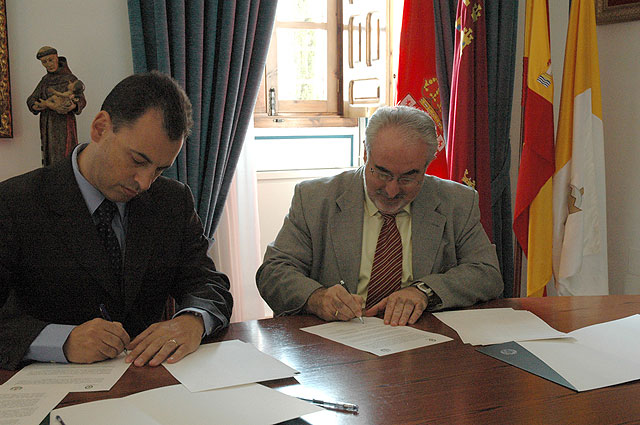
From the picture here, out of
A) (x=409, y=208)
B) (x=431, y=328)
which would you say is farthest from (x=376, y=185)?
(x=431, y=328)

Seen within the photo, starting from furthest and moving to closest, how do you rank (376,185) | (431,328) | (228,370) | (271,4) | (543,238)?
(543,238)
(271,4)
(376,185)
(431,328)
(228,370)

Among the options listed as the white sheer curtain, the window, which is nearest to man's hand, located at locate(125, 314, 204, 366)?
the white sheer curtain

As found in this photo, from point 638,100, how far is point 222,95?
225cm

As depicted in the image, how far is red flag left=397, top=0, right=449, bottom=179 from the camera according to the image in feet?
11.3

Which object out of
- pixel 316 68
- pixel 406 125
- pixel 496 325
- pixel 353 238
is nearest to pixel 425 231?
pixel 353 238

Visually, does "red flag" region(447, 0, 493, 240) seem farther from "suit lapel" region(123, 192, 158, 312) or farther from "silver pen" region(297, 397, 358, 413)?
"silver pen" region(297, 397, 358, 413)

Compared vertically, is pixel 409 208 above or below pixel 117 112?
below

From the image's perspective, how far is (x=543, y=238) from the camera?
132 inches

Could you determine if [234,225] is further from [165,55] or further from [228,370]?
[228,370]

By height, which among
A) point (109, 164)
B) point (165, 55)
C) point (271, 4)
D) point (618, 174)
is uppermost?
point (271, 4)

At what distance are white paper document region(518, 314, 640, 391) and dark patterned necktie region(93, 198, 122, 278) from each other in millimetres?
1144

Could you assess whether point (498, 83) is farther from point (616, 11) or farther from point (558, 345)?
point (558, 345)

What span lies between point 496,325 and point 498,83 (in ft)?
7.16

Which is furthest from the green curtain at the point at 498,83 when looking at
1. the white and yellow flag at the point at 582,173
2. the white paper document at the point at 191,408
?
the white paper document at the point at 191,408
